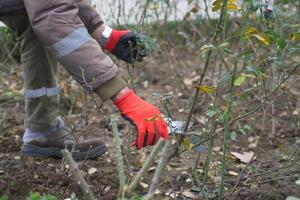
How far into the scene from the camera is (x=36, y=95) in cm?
Answer: 284

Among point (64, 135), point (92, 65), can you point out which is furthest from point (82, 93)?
point (92, 65)

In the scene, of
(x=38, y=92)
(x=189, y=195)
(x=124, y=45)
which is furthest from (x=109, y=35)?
(x=189, y=195)

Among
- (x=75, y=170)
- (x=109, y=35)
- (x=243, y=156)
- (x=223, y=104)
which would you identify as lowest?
(x=243, y=156)

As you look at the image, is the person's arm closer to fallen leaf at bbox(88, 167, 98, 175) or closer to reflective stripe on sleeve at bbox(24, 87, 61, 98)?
reflective stripe on sleeve at bbox(24, 87, 61, 98)

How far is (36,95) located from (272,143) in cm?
130

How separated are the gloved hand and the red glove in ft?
1.79

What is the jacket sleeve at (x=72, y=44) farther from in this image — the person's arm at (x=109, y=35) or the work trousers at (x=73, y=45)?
the person's arm at (x=109, y=35)

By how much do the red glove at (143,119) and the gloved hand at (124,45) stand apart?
1.79ft

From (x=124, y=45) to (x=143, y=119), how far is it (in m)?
0.73

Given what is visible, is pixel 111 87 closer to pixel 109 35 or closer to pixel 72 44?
pixel 72 44

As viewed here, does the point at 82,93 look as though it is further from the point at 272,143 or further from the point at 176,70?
the point at 272,143

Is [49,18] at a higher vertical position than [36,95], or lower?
higher

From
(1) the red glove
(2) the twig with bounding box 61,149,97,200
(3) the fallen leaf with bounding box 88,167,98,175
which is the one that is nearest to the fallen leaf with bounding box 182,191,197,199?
(1) the red glove

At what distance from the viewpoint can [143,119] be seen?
215 cm
